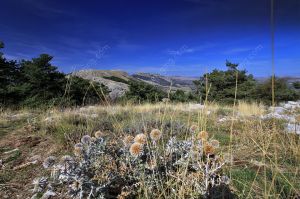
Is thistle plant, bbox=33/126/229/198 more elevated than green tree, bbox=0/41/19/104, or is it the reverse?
green tree, bbox=0/41/19/104

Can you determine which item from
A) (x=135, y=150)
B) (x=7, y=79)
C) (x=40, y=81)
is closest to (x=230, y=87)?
(x=40, y=81)

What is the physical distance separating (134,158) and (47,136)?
2779 mm

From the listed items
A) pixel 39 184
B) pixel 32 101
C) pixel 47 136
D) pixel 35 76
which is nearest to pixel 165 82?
pixel 39 184

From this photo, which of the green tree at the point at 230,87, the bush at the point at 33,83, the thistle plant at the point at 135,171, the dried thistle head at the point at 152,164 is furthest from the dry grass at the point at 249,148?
the green tree at the point at 230,87

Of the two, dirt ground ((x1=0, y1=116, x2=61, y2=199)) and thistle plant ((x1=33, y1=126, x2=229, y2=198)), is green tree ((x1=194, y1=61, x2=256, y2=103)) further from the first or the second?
thistle plant ((x1=33, y1=126, x2=229, y2=198))

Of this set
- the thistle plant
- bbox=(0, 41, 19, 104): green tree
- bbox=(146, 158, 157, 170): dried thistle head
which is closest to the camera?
the thistle plant

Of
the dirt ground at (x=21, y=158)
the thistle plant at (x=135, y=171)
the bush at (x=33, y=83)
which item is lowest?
the dirt ground at (x=21, y=158)

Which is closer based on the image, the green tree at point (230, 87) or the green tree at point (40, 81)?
the green tree at point (40, 81)

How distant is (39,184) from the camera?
1940 millimetres

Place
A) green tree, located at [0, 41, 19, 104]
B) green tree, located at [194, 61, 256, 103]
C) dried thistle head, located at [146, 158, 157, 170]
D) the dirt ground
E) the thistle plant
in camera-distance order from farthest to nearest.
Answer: green tree, located at [194, 61, 256, 103] → green tree, located at [0, 41, 19, 104] → the dirt ground → dried thistle head, located at [146, 158, 157, 170] → the thistle plant

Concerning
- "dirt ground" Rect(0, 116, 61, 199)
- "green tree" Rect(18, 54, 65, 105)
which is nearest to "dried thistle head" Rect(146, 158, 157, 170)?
"dirt ground" Rect(0, 116, 61, 199)

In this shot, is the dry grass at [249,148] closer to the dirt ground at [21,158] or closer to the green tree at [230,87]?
the dirt ground at [21,158]

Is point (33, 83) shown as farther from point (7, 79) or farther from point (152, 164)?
point (152, 164)

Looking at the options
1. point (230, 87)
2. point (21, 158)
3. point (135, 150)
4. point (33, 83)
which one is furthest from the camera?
point (230, 87)
